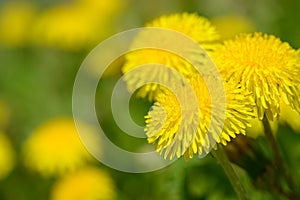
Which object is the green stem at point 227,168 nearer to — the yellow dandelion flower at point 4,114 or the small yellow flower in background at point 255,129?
the small yellow flower in background at point 255,129

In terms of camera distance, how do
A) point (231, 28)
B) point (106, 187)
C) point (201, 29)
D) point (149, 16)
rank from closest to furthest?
point (201, 29) < point (106, 187) < point (231, 28) < point (149, 16)

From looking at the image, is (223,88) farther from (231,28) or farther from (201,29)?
(231,28)

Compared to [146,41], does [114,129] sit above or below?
below

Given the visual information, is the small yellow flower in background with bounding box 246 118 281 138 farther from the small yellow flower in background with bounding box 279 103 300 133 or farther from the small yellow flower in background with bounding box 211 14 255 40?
the small yellow flower in background with bounding box 211 14 255 40

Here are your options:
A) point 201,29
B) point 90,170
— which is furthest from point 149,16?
A: point 201,29

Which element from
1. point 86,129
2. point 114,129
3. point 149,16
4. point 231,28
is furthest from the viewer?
point 149,16

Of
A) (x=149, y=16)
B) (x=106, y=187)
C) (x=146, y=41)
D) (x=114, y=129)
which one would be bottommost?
(x=106, y=187)

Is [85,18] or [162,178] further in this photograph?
[85,18]

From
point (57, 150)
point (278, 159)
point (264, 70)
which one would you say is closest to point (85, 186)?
point (57, 150)
